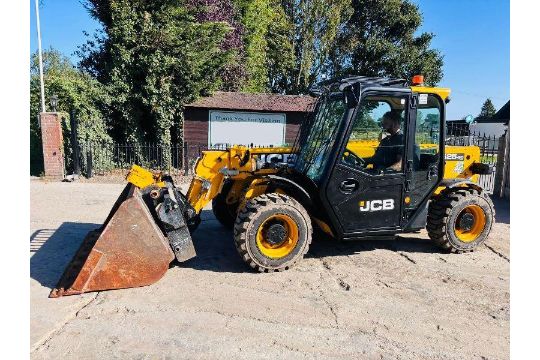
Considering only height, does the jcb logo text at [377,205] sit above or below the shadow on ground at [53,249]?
above

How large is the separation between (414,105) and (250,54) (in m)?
18.8

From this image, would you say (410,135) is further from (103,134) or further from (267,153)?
(103,134)

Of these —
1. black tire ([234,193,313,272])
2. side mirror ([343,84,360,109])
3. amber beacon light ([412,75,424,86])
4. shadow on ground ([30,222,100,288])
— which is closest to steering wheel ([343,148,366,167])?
side mirror ([343,84,360,109])

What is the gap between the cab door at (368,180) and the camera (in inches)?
183

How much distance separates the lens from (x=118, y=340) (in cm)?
321

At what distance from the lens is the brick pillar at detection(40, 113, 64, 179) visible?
443 inches

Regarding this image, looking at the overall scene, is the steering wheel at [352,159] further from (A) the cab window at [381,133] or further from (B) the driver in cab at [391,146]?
(B) the driver in cab at [391,146]

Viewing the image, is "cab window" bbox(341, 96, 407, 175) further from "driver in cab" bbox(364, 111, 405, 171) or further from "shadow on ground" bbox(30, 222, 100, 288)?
"shadow on ground" bbox(30, 222, 100, 288)

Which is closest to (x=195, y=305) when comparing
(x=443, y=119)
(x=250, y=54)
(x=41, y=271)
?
(x=41, y=271)

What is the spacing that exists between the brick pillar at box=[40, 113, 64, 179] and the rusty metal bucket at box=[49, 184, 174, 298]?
847 centimetres

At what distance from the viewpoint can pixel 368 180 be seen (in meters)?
4.73

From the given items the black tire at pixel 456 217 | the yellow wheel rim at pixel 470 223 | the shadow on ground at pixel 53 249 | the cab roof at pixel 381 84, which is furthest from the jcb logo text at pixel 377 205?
the shadow on ground at pixel 53 249

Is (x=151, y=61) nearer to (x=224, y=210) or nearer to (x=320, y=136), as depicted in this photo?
(x=224, y=210)

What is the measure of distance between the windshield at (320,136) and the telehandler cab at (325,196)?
0.06ft
